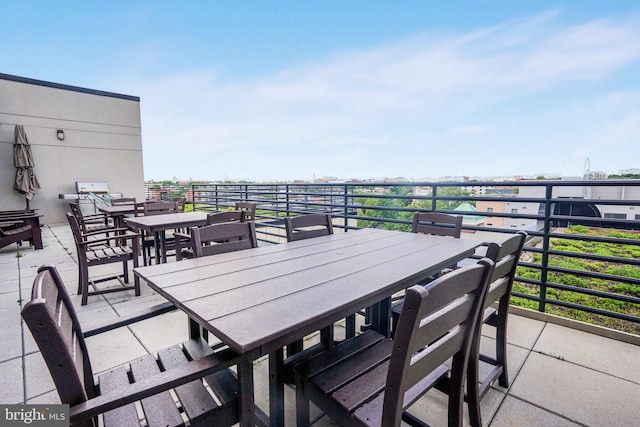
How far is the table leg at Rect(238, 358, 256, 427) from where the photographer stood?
0.98 meters

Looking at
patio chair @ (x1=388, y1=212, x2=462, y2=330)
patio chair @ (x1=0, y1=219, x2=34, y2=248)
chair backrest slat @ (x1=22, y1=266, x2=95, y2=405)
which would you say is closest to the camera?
chair backrest slat @ (x1=22, y1=266, x2=95, y2=405)

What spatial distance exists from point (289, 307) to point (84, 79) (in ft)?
36.7

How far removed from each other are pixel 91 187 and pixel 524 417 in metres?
10.2

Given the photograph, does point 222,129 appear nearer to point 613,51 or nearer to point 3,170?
point 3,170

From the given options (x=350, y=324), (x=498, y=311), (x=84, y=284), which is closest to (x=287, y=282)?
(x=350, y=324)

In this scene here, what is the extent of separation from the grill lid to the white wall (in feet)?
0.84

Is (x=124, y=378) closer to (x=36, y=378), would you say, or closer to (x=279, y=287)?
(x=279, y=287)

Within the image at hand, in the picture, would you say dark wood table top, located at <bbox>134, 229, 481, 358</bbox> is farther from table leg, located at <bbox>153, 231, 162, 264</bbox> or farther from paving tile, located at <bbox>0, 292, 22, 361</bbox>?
table leg, located at <bbox>153, 231, 162, 264</bbox>

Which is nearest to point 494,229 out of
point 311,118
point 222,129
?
point 311,118

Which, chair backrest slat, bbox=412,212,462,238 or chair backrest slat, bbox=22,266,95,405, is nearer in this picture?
chair backrest slat, bbox=22,266,95,405

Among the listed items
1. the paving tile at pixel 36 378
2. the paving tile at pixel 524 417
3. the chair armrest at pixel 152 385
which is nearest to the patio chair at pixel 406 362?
the chair armrest at pixel 152 385

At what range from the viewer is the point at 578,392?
5.41ft

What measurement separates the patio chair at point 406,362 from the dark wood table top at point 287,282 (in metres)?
0.27

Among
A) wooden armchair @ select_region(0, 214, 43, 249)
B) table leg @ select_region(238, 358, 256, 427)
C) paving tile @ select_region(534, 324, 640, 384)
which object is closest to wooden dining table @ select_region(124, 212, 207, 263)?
table leg @ select_region(238, 358, 256, 427)
